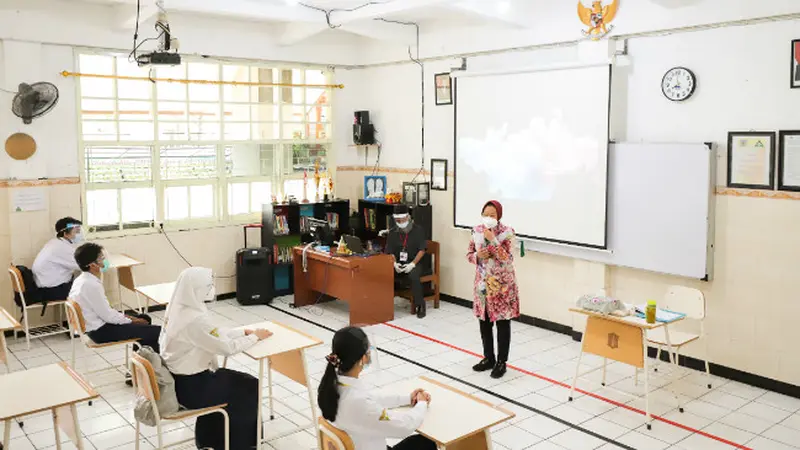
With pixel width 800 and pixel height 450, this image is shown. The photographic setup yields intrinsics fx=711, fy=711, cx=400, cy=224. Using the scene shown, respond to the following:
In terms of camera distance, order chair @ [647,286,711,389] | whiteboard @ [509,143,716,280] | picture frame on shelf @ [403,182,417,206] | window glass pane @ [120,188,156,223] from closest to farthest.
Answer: chair @ [647,286,711,389], whiteboard @ [509,143,716,280], window glass pane @ [120,188,156,223], picture frame on shelf @ [403,182,417,206]

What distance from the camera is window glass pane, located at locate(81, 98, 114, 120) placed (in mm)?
8211

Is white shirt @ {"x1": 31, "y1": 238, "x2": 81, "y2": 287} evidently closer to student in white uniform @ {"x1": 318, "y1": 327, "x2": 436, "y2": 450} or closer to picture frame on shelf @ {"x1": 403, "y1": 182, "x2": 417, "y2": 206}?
picture frame on shelf @ {"x1": 403, "y1": 182, "x2": 417, "y2": 206}

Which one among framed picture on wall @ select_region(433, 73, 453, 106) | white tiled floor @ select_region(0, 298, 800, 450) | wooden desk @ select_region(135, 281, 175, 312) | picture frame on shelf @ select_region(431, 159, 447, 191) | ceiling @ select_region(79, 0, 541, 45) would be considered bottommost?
white tiled floor @ select_region(0, 298, 800, 450)

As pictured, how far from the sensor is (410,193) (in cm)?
922

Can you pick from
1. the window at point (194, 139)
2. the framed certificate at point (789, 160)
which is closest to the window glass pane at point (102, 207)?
the window at point (194, 139)

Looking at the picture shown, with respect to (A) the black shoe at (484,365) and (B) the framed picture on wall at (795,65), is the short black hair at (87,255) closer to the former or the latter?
(A) the black shoe at (484,365)

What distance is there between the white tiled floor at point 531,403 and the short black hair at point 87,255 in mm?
1180

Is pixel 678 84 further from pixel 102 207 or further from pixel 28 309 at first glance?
pixel 28 309

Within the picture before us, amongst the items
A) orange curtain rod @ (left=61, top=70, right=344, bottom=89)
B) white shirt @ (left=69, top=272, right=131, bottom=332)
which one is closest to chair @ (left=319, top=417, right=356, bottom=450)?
white shirt @ (left=69, top=272, right=131, bottom=332)

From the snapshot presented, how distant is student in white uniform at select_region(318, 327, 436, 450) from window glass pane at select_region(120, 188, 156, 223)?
19.8 ft

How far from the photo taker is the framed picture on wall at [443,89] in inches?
349

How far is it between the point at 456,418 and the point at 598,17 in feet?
16.1

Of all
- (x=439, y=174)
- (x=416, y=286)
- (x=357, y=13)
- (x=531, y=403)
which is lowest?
(x=531, y=403)

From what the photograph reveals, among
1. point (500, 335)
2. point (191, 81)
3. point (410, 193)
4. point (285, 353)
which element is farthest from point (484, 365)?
point (191, 81)
